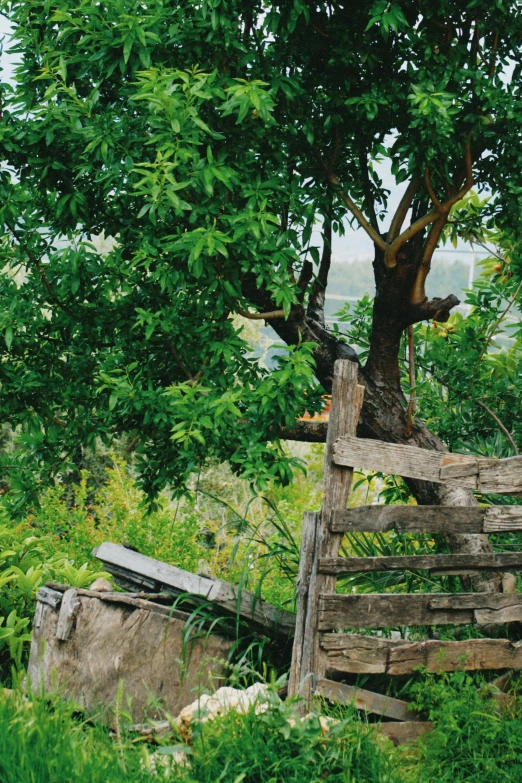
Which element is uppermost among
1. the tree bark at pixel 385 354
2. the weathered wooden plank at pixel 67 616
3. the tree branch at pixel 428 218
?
the tree branch at pixel 428 218

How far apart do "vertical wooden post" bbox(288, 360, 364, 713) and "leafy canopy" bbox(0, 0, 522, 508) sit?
0.23 m

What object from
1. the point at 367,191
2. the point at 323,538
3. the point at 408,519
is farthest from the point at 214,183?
the point at 408,519

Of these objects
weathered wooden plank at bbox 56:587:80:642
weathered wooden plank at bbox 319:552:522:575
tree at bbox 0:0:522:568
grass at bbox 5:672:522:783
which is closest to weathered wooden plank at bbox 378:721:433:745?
grass at bbox 5:672:522:783

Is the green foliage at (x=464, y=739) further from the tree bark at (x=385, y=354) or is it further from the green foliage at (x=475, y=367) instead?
the green foliage at (x=475, y=367)

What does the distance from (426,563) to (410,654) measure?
49 centimetres

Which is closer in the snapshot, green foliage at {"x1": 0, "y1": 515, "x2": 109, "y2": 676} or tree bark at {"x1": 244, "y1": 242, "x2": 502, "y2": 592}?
tree bark at {"x1": 244, "y1": 242, "x2": 502, "y2": 592}

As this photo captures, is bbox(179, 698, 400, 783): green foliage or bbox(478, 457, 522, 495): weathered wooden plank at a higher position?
bbox(478, 457, 522, 495): weathered wooden plank

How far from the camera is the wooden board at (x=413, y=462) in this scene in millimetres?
4637

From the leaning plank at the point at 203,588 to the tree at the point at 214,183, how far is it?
485 millimetres

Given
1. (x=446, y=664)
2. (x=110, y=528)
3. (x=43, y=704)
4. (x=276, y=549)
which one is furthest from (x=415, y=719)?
(x=110, y=528)

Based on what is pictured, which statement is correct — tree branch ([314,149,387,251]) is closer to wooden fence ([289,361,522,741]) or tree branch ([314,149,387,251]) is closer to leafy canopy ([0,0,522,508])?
leafy canopy ([0,0,522,508])

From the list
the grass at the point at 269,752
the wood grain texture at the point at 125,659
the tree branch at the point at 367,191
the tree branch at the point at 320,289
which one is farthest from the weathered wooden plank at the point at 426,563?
the tree branch at the point at 367,191

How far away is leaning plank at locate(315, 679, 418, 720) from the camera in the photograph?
4.51m

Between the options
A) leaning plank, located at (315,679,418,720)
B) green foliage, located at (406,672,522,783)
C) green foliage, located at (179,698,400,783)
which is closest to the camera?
green foliage, located at (179,698,400,783)
